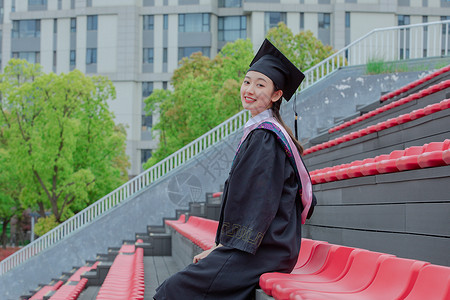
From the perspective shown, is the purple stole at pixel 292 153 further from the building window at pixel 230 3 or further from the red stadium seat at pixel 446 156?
the building window at pixel 230 3

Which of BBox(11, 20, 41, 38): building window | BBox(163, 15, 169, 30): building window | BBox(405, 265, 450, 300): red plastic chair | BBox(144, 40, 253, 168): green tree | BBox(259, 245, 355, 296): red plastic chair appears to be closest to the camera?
BBox(405, 265, 450, 300): red plastic chair

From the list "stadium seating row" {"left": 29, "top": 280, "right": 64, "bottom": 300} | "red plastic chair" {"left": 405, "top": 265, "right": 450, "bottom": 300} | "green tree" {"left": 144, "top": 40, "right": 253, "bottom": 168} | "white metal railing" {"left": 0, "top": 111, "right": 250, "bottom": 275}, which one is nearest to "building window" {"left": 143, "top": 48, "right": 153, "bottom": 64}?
"green tree" {"left": 144, "top": 40, "right": 253, "bottom": 168}

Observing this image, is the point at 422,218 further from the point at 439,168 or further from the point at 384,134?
the point at 384,134

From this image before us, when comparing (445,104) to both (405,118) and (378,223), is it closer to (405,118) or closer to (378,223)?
(405,118)

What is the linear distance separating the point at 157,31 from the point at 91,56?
5638 mm

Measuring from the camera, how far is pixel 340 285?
9.57 feet

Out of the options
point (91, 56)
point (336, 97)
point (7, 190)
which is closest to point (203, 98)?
point (336, 97)

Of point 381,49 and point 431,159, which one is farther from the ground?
point 381,49

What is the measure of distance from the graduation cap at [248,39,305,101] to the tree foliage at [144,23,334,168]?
18932mm

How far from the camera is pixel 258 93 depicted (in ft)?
11.7

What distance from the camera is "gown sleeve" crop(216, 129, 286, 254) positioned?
3.13 meters

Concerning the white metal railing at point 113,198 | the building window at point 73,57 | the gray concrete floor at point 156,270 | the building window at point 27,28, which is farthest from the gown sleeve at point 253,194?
the building window at point 27,28

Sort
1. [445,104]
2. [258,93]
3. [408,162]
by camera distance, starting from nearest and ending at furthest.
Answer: [258,93] < [408,162] < [445,104]

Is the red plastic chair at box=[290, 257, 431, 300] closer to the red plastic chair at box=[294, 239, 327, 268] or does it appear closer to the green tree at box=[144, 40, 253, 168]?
the red plastic chair at box=[294, 239, 327, 268]
